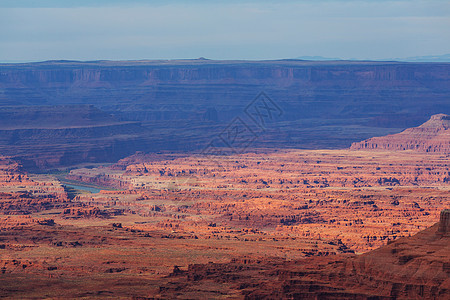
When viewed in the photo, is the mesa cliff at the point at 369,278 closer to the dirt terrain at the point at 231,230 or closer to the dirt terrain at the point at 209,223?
the dirt terrain at the point at 231,230

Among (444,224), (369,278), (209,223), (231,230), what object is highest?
(444,224)

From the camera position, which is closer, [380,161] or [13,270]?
[13,270]

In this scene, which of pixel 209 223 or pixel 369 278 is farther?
pixel 209 223

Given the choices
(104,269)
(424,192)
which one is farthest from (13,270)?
(424,192)

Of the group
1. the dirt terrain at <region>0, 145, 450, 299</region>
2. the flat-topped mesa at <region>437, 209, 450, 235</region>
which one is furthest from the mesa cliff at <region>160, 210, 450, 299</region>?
the dirt terrain at <region>0, 145, 450, 299</region>

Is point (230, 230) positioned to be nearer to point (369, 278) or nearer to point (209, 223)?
point (209, 223)

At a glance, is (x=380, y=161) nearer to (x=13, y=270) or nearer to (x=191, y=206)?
(x=191, y=206)

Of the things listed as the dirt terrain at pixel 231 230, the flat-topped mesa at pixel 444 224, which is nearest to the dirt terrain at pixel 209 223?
the dirt terrain at pixel 231 230

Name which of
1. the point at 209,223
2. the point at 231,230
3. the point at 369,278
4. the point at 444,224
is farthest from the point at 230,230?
the point at 369,278
